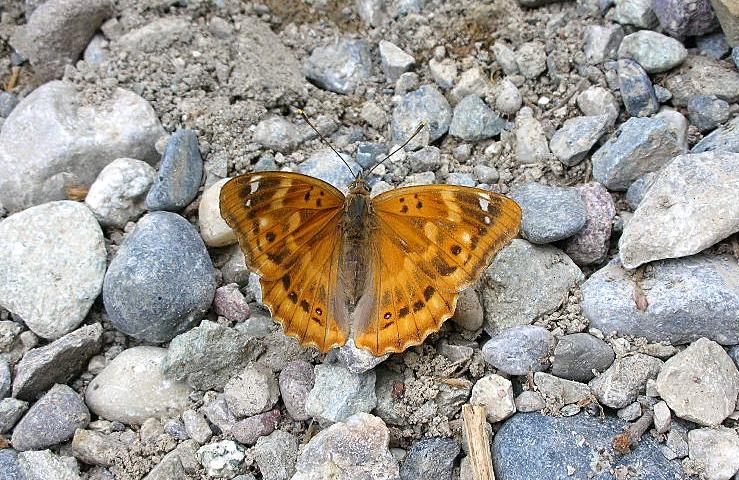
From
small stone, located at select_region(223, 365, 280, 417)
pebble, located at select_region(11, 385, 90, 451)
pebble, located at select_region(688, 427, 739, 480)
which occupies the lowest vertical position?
pebble, located at select_region(11, 385, 90, 451)

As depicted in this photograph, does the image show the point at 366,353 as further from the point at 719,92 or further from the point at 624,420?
the point at 719,92

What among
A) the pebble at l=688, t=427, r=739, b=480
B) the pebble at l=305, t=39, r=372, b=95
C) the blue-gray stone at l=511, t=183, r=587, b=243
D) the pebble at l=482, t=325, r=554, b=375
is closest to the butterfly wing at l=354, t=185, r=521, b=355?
the pebble at l=482, t=325, r=554, b=375

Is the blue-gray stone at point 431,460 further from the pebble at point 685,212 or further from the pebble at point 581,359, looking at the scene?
the pebble at point 685,212

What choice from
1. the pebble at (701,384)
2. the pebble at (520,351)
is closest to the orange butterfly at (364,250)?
the pebble at (520,351)

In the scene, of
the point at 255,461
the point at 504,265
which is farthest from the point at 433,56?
the point at 255,461

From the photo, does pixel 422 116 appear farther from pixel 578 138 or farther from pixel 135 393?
pixel 135 393

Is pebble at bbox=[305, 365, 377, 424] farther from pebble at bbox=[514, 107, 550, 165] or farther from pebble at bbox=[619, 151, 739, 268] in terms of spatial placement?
pebble at bbox=[514, 107, 550, 165]
